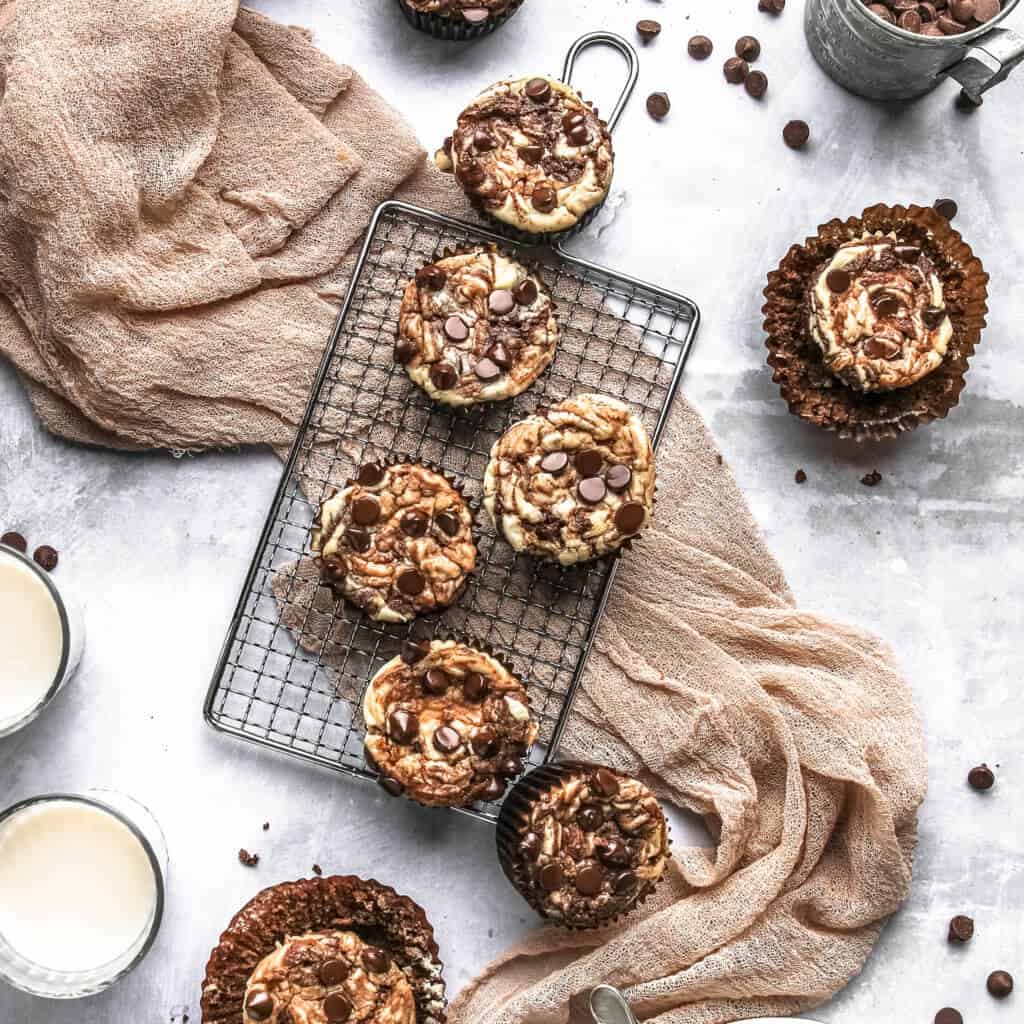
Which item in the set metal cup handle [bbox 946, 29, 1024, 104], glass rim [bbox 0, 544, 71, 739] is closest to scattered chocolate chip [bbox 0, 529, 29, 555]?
glass rim [bbox 0, 544, 71, 739]

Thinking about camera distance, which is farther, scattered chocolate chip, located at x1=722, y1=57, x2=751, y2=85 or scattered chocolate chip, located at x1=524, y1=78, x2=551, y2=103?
scattered chocolate chip, located at x1=722, y1=57, x2=751, y2=85

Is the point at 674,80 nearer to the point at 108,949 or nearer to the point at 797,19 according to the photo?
the point at 797,19

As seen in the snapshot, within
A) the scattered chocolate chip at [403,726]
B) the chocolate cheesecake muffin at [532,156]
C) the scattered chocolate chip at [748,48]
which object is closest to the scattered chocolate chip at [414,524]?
the scattered chocolate chip at [403,726]

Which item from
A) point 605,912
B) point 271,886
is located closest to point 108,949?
point 271,886

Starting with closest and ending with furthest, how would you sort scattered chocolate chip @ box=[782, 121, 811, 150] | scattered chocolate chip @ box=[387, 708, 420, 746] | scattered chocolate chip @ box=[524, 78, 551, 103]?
scattered chocolate chip @ box=[387, 708, 420, 746]
scattered chocolate chip @ box=[524, 78, 551, 103]
scattered chocolate chip @ box=[782, 121, 811, 150]

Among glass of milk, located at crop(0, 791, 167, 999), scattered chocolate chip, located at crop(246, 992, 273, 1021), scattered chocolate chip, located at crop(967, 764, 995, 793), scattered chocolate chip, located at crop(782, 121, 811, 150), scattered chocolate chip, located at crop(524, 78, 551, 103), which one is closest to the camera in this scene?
scattered chocolate chip, located at crop(246, 992, 273, 1021)

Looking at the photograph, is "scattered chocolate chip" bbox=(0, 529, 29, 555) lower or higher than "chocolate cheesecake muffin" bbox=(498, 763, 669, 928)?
higher

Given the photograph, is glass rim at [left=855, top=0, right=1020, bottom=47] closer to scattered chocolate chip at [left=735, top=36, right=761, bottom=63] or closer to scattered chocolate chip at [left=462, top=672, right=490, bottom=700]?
scattered chocolate chip at [left=735, top=36, right=761, bottom=63]
